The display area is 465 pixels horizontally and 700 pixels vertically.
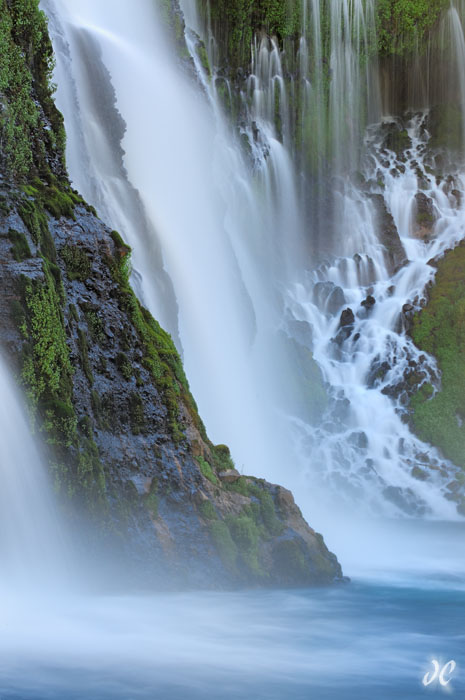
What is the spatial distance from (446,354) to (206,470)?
14.6 m

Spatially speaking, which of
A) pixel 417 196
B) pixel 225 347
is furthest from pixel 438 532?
pixel 417 196

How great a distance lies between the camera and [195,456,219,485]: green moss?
11.1m

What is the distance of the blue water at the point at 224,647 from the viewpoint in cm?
706

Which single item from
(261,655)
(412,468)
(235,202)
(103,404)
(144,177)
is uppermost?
(235,202)

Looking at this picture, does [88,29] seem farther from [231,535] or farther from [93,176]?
[231,535]

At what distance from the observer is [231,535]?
10.8 metres

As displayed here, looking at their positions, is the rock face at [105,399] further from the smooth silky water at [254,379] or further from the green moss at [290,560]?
the smooth silky water at [254,379]

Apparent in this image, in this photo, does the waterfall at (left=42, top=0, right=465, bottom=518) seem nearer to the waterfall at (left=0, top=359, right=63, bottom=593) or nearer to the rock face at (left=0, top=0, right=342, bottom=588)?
the rock face at (left=0, top=0, right=342, bottom=588)

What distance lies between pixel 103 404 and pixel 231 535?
8.41ft

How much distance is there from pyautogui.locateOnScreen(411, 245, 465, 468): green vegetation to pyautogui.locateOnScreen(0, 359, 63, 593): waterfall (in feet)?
49.4

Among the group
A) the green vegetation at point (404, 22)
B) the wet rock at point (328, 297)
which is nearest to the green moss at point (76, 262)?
the wet rock at point (328, 297)

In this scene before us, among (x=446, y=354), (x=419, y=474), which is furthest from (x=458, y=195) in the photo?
(x=419, y=474)

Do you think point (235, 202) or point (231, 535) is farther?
point (235, 202)

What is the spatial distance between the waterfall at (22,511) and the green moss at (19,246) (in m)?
1.53
